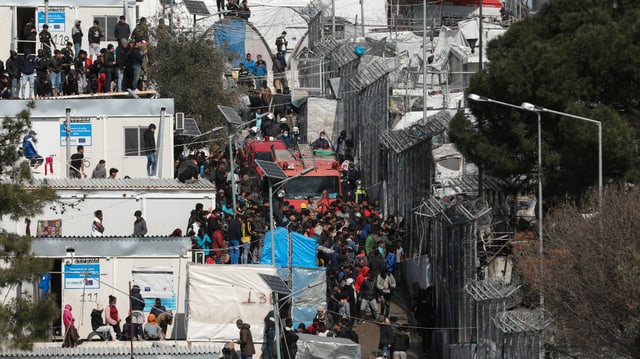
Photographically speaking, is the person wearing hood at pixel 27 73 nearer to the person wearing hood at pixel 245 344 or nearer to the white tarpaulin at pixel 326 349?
the person wearing hood at pixel 245 344

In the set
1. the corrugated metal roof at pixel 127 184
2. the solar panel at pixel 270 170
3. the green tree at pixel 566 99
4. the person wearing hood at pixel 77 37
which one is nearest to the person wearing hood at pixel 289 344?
the solar panel at pixel 270 170

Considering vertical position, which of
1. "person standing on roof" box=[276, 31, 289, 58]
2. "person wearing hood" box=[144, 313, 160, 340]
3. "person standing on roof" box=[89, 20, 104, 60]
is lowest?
"person wearing hood" box=[144, 313, 160, 340]

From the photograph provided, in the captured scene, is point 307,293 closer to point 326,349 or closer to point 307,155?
point 326,349

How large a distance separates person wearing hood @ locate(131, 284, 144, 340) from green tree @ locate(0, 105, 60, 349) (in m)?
8.83

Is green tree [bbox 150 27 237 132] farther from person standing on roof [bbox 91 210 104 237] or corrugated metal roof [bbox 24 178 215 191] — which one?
person standing on roof [bbox 91 210 104 237]

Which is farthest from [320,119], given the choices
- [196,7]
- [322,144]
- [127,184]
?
[127,184]

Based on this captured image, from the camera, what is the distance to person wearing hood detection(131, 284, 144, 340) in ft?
150

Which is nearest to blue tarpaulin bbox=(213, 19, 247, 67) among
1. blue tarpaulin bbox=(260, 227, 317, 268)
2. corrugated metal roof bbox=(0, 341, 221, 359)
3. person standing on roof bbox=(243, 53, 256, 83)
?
person standing on roof bbox=(243, 53, 256, 83)

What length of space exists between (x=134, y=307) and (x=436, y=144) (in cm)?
1524

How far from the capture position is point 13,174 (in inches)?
1439

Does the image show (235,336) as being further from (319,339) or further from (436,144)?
(436,144)

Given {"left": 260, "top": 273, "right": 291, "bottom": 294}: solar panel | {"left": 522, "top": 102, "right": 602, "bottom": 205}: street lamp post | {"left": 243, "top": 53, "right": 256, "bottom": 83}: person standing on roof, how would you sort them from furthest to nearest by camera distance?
1. {"left": 243, "top": 53, "right": 256, "bottom": 83}: person standing on roof
2. {"left": 522, "top": 102, "right": 602, "bottom": 205}: street lamp post
3. {"left": 260, "top": 273, "right": 291, "bottom": 294}: solar panel

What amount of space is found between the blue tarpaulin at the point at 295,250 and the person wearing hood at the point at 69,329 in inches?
252

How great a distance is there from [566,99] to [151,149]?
12.1 meters
